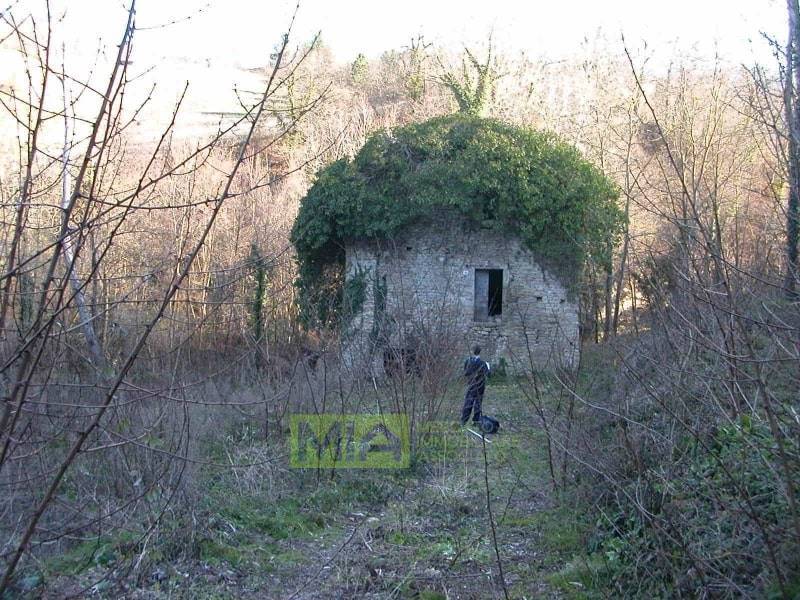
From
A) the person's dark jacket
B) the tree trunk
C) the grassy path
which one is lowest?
the grassy path

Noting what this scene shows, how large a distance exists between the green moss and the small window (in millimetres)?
1210

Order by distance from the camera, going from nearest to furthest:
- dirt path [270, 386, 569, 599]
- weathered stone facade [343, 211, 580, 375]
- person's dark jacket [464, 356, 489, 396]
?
dirt path [270, 386, 569, 599]
person's dark jacket [464, 356, 489, 396]
weathered stone facade [343, 211, 580, 375]

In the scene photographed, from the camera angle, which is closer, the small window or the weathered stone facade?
the weathered stone facade

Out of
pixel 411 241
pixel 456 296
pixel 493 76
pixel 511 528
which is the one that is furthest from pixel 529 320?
pixel 511 528

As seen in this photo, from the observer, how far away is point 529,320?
19391 millimetres

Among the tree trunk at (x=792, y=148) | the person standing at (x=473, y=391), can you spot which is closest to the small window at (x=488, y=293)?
the person standing at (x=473, y=391)

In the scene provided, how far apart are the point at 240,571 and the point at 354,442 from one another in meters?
3.09

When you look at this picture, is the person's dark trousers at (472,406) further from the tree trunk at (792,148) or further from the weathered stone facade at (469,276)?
the weathered stone facade at (469,276)

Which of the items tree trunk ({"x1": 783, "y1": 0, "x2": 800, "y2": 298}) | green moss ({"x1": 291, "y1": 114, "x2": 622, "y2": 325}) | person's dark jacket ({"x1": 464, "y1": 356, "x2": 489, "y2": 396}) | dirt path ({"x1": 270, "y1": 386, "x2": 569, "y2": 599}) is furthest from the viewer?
green moss ({"x1": 291, "y1": 114, "x2": 622, "y2": 325})

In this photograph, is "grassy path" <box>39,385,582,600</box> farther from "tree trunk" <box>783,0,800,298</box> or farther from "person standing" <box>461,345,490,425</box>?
"tree trunk" <box>783,0,800,298</box>

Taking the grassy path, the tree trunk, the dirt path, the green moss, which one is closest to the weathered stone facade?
the green moss

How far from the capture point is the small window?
64.3 ft

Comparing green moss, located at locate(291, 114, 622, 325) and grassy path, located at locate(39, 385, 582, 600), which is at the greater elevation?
green moss, located at locate(291, 114, 622, 325)

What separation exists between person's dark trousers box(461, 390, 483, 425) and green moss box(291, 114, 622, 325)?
8.15m
